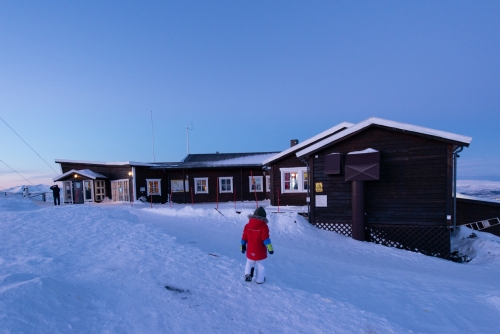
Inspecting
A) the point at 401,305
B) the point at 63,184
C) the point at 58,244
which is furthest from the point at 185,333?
the point at 63,184

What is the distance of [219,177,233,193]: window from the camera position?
2297cm

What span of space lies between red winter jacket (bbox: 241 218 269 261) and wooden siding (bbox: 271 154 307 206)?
41.0 feet

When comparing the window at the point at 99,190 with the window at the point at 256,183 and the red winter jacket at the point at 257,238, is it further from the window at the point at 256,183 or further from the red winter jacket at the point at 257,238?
the red winter jacket at the point at 257,238

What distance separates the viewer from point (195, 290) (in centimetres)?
457

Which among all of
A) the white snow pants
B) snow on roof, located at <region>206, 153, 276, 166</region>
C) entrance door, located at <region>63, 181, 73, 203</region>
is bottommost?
entrance door, located at <region>63, 181, 73, 203</region>

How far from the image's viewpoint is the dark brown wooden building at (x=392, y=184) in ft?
35.8

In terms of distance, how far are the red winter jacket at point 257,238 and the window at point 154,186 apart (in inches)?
798

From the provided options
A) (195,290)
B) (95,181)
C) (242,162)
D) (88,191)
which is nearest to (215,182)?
(242,162)

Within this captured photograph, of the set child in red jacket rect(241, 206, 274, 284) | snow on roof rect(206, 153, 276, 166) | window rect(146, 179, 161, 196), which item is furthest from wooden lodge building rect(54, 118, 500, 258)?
window rect(146, 179, 161, 196)

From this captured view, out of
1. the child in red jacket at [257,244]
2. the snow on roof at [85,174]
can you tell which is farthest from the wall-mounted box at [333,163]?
the snow on roof at [85,174]

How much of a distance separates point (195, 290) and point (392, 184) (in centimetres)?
1025

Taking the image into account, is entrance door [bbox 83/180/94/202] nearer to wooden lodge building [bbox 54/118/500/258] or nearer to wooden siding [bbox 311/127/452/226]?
wooden lodge building [bbox 54/118/500/258]

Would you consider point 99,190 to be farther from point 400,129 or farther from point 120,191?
point 400,129

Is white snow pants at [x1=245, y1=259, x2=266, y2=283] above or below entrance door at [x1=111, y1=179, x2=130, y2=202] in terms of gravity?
above
